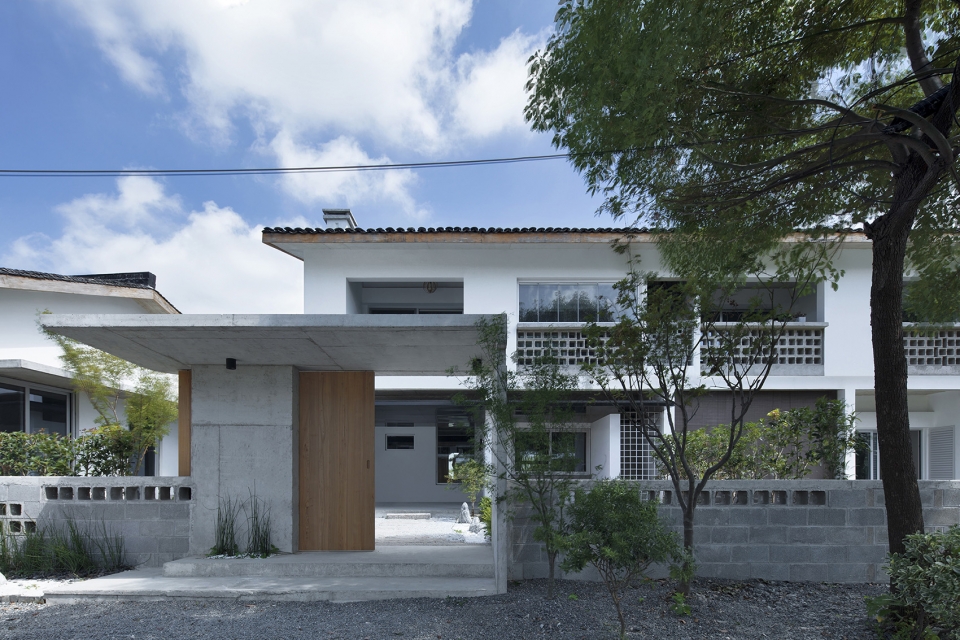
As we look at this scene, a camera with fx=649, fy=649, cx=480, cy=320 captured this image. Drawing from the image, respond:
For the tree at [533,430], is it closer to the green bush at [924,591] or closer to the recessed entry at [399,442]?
the green bush at [924,591]

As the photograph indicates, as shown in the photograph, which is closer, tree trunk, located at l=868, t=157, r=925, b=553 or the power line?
tree trunk, located at l=868, t=157, r=925, b=553

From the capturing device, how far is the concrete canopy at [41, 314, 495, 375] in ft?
21.4

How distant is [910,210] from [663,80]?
2.75 m

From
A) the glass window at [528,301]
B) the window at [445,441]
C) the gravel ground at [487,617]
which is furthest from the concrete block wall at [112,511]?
the window at [445,441]

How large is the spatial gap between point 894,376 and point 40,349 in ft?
47.1

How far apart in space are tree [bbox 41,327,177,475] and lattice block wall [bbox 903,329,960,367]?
14.7 m

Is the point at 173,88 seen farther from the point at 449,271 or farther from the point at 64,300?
the point at 449,271

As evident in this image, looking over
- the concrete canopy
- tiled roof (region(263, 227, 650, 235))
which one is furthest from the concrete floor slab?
tiled roof (region(263, 227, 650, 235))

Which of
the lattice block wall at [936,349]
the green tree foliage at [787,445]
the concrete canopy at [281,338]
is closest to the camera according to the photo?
the concrete canopy at [281,338]

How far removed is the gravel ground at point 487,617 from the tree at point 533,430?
0.75 metres

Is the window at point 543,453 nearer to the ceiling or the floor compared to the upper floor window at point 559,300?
nearer to the floor

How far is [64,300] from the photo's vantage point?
13758mm

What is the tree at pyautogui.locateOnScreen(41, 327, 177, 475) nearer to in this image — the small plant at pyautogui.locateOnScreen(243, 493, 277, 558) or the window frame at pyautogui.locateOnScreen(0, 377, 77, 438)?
the window frame at pyautogui.locateOnScreen(0, 377, 77, 438)

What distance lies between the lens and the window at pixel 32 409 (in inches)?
482
